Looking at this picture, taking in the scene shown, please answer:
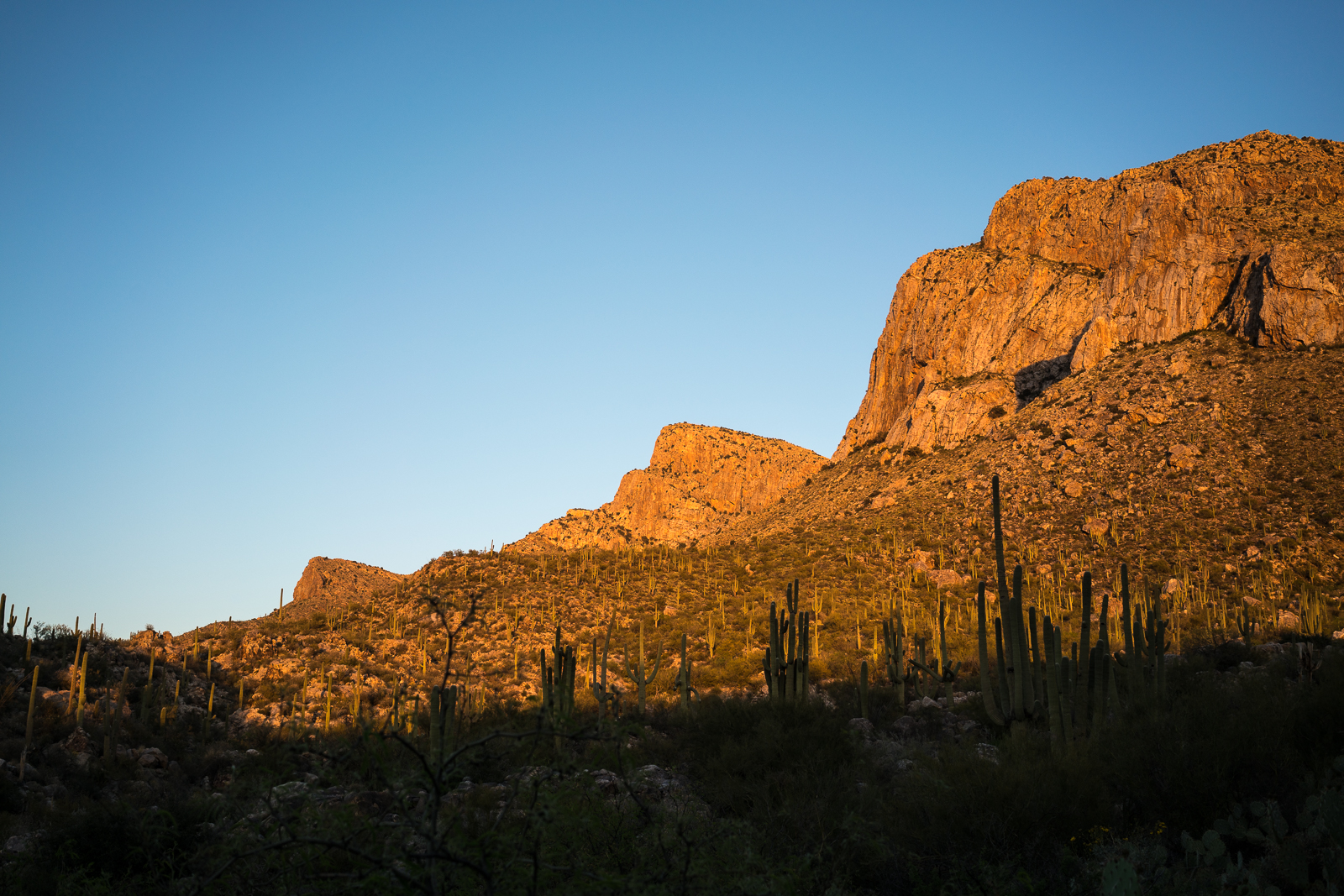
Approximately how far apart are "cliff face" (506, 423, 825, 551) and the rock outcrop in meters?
13.2

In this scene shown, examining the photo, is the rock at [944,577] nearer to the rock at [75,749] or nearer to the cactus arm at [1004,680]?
the cactus arm at [1004,680]

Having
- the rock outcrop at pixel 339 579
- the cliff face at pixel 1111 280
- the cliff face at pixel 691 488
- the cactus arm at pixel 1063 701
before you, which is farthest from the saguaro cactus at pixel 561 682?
the cliff face at pixel 691 488

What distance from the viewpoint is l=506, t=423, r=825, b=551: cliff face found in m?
77.4

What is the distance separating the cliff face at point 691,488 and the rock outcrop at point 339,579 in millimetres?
13186

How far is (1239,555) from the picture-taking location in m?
31.2

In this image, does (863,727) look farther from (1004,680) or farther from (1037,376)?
(1037,376)

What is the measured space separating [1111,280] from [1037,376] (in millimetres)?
8312

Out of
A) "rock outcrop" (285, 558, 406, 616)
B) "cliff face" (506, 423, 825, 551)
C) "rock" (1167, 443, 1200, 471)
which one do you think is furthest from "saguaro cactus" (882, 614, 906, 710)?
"cliff face" (506, 423, 825, 551)

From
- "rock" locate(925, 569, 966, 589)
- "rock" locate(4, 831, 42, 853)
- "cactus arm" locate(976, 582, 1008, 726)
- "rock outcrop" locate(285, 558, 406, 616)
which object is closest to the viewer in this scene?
"rock" locate(4, 831, 42, 853)

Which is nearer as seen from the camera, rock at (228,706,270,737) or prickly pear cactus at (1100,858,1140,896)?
prickly pear cactus at (1100,858,1140,896)

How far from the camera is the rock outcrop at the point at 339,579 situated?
61531 millimetres

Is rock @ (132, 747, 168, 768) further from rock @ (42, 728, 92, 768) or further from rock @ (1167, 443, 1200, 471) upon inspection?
rock @ (1167, 443, 1200, 471)

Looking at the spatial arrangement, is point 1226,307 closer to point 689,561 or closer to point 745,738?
point 689,561

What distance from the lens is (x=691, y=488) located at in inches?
3297
